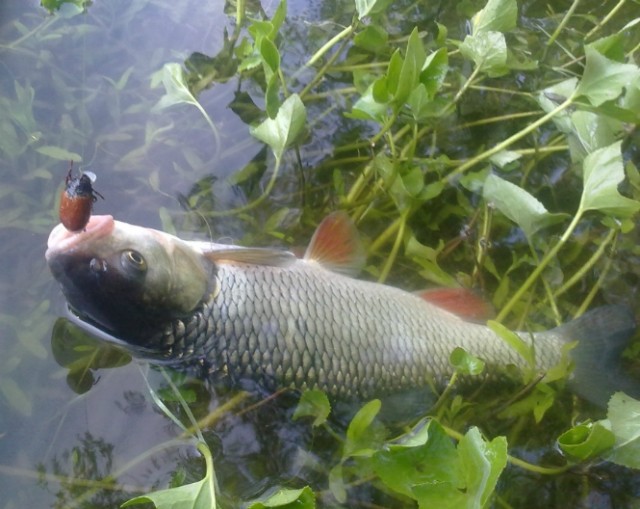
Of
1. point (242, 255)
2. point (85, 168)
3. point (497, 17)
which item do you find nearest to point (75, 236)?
point (242, 255)

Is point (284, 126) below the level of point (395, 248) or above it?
above

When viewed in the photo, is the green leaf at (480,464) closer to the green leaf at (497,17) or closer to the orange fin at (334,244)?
the orange fin at (334,244)

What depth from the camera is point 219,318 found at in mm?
1886

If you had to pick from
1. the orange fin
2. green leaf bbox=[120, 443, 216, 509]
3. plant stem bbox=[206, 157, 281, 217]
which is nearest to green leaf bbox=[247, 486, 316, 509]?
green leaf bbox=[120, 443, 216, 509]

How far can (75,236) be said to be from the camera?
1.73m

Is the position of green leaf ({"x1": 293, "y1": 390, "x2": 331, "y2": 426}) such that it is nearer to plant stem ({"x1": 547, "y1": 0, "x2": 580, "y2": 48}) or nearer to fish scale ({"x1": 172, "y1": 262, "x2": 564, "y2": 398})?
fish scale ({"x1": 172, "y1": 262, "x2": 564, "y2": 398})

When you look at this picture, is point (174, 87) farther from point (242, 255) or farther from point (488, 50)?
point (488, 50)

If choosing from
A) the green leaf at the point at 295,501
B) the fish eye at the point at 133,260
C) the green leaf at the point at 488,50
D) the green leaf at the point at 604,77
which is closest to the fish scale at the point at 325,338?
the fish eye at the point at 133,260

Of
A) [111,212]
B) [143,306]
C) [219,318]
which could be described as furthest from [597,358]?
[111,212]

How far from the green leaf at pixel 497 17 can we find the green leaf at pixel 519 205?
0.53m

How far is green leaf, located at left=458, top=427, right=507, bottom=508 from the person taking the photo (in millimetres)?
1283

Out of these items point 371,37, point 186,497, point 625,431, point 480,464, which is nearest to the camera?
point 480,464

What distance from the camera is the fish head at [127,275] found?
174 cm

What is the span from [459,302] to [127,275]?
41.0 inches
